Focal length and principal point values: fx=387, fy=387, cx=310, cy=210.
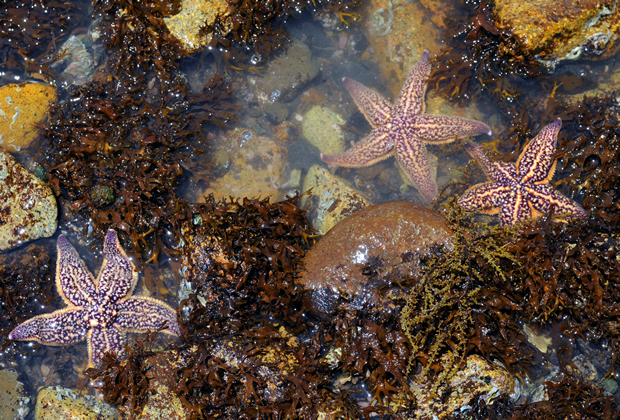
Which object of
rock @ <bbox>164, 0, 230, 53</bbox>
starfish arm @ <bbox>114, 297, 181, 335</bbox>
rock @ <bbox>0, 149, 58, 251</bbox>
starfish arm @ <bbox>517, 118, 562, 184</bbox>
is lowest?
starfish arm @ <bbox>114, 297, 181, 335</bbox>

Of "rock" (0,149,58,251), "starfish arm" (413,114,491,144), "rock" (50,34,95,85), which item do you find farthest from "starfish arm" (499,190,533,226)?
"rock" (50,34,95,85)

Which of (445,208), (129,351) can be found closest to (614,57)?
(445,208)

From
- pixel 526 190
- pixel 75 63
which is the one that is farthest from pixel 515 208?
pixel 75 63

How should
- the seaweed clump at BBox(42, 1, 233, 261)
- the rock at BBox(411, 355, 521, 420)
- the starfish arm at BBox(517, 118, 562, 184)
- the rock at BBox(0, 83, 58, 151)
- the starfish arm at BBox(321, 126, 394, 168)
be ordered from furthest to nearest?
the rock at BBox(0, 83, 58, 151)
the starfish arm at BBox(321, 126, 394, 168)
the seaweed clump at BBox(42, 1, 233, 261)
the starfish arm at BBox(517, 118, 562, 184)
the rock at BBox(411, 355, 521, 420)

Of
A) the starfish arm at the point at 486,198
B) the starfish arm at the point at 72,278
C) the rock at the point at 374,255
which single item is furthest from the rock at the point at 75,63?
the starfish arm at the point at 486,198

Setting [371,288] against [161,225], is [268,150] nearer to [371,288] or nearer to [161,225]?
[161,225]

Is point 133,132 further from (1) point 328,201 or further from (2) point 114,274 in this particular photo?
(1) point 328,201

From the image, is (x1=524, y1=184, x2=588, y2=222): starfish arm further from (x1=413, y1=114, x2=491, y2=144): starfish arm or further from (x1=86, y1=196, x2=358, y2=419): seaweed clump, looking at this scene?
(x1=86, y1=196, x2=358, y2=419): seaweed clump

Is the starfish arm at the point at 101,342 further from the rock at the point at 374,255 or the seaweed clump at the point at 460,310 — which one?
the seaweed clump at the point at 460,310
